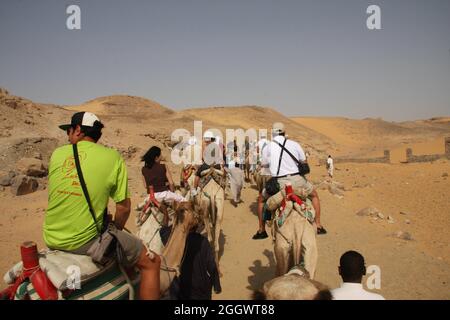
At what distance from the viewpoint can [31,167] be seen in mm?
14133

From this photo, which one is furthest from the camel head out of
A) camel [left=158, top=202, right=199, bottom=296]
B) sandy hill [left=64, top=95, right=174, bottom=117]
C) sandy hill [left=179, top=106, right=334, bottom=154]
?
sandy hill [left=64, top=95, right=174, bottom=117]

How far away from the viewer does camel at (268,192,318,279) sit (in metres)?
5.01

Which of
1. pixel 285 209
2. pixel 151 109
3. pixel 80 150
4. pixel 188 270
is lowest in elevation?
pixel 188 270

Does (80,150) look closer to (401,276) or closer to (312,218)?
(312,218)

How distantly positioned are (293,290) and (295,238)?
7.14 feet

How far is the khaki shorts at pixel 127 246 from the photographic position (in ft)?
9.80

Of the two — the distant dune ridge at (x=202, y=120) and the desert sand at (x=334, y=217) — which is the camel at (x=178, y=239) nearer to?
the desert sand at (x=334, y=217)

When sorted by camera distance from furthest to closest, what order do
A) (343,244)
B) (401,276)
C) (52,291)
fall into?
(343,244), (401,276), (52,291)

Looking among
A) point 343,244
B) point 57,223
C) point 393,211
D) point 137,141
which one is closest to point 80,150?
point 57,223

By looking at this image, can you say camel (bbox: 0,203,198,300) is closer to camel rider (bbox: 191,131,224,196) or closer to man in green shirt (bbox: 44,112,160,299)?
man in green shirt (bbox: 44,112,160,299)

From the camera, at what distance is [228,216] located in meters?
12.1

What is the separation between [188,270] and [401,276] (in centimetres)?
518

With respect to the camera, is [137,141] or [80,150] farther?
[137,141]

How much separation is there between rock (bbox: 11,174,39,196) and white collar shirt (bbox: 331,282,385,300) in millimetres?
12760
